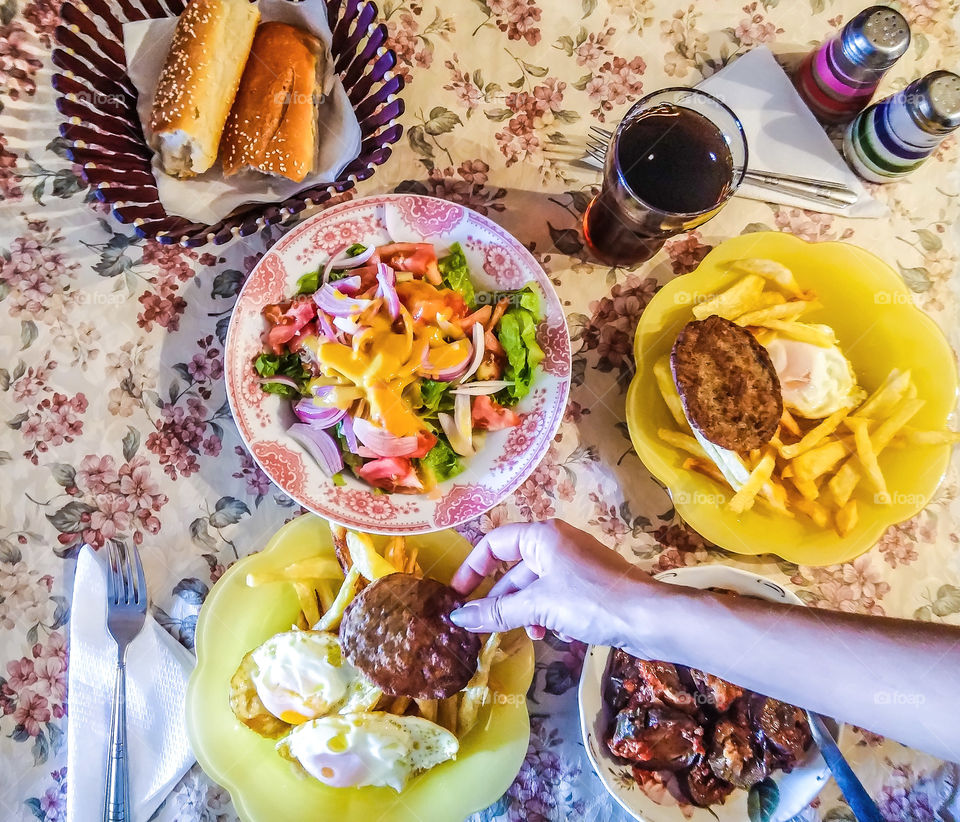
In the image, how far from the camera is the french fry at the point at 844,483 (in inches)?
54.2

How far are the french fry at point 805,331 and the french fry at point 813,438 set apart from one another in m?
0.15

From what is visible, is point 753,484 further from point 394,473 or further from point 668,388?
point 394,473

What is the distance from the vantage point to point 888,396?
4.64 ft

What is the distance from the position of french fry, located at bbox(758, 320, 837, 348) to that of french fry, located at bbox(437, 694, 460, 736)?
95cm

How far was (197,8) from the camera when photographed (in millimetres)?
1387

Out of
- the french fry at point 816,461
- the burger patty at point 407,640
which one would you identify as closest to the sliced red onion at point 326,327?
the burger patty at point 407,640

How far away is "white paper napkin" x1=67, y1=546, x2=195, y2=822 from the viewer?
53.8 inches

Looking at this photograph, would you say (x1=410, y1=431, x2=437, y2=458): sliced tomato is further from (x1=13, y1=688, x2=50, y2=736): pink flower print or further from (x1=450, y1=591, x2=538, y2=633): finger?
(x1=13, y1=688, x2=50, y2=736): pink flower print

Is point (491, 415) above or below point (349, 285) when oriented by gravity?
below

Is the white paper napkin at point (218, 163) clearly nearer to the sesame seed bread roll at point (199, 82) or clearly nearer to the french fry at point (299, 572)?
the sesame seed bread roll at point (199, 82)

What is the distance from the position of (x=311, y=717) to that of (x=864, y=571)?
119 centimetres

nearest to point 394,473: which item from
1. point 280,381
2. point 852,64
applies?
point 280,381

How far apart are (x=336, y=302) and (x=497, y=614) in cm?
66

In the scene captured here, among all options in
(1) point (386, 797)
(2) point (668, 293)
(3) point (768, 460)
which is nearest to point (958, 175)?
(2) point (668, 293)
